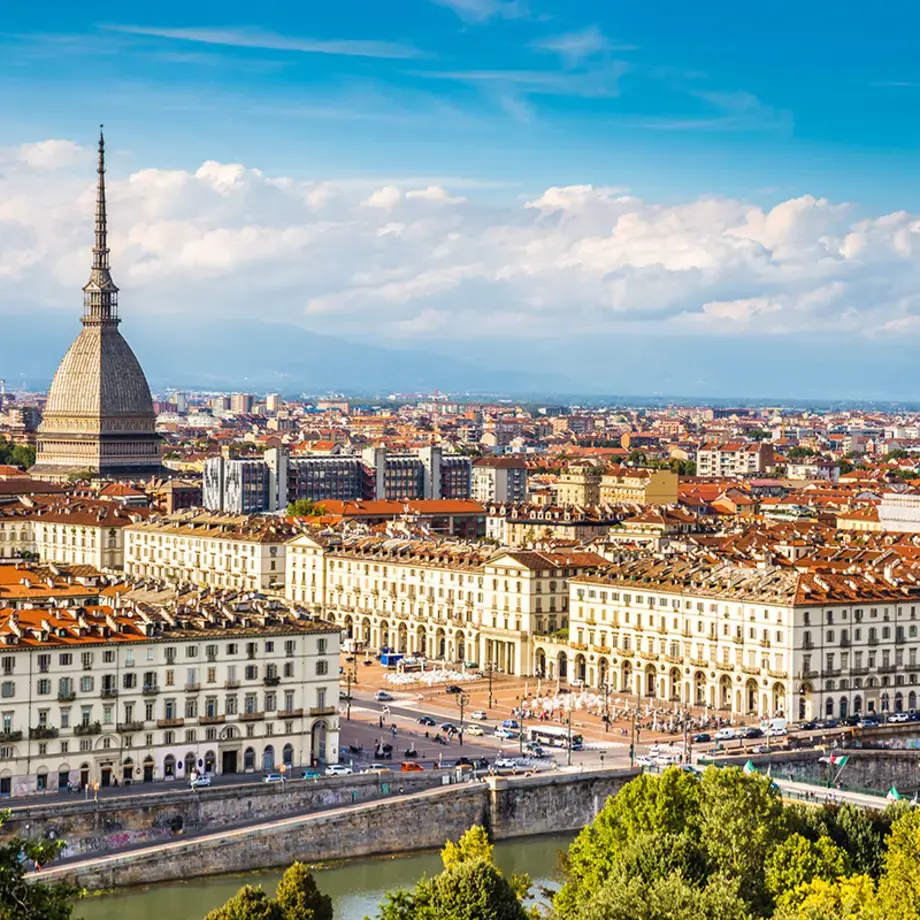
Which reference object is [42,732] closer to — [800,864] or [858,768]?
[800,864]

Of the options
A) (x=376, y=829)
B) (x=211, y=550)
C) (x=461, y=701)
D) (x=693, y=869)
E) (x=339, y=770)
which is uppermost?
(x=211, y=550)

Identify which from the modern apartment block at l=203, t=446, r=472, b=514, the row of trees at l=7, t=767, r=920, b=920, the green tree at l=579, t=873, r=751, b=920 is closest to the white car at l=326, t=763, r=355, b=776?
the row of trees at l=7, t=767, r=920, b=920

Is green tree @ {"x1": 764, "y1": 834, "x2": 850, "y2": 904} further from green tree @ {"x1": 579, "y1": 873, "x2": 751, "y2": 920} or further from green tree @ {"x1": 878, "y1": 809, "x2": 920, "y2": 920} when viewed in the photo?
green tree @ {"x1": 579, "y1": 873, "x2": 751, "y2": 920}

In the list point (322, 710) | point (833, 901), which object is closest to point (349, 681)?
point (322, 710)

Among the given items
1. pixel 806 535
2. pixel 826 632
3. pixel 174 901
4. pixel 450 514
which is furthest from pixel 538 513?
pixel 174 901

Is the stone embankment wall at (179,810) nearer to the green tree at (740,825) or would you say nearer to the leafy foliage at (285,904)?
the leafy foliage at (285,904)

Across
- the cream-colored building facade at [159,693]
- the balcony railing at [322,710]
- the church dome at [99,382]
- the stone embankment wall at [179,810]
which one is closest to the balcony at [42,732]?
the cream-colored building facade at [159,693]
